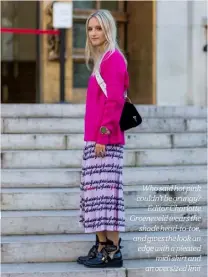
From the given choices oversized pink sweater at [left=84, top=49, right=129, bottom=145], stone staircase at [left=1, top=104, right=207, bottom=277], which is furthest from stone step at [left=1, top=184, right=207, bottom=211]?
oversized pink sweater at [left=84, top=49, right=129, bottom=145]

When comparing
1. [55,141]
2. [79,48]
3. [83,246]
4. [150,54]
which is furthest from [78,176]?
[79,48]

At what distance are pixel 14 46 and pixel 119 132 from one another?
7247mm

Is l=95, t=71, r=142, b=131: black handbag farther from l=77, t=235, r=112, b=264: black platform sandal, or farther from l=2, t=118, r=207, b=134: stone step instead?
l=2, t=118, r=207, b=134: stone step

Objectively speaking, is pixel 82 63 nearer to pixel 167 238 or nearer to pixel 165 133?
pixel 165 133

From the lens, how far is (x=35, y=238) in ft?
15.2

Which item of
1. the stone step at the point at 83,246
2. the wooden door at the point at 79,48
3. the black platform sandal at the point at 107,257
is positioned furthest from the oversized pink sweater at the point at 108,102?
the wooden door at the point at 79,48

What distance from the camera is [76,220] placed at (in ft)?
15.8

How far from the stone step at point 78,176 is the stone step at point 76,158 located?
0.15 metres

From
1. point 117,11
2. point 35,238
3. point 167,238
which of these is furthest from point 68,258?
point 117,11

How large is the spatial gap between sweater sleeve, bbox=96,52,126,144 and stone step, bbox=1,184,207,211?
136 centimetres

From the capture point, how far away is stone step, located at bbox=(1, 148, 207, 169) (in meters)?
5.95

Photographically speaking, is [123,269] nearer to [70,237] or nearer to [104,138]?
[70,237]

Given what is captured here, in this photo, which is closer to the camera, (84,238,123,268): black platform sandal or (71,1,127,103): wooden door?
(84,238,123,268): black platform sandal

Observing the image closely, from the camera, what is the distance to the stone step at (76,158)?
5.95 meters
